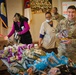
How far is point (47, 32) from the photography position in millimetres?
3826

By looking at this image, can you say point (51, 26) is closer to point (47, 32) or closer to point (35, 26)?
point (47, 32)

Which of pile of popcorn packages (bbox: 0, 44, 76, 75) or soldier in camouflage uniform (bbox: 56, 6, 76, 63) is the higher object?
soldier in camouflage uniform (bbox: 56, 6, 76, 63)

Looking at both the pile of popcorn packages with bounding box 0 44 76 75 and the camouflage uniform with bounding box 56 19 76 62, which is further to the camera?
the camouflage uniform with bounding box 56 19 76 62

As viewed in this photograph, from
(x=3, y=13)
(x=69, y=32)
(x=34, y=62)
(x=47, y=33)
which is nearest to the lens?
(x=34, y=62)

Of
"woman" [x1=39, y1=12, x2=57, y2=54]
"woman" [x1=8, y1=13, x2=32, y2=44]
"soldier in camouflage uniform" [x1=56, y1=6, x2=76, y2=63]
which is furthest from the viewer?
"woman" [x1=39, y1=12, x2=57, y2=54]

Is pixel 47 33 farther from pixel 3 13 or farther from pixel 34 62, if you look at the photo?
pixel 3 13

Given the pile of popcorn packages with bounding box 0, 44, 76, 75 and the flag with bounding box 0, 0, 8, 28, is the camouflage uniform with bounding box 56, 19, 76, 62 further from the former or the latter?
the flag with bounding box 0, 0, 8, 28

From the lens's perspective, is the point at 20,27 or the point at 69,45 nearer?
the point at 69,45

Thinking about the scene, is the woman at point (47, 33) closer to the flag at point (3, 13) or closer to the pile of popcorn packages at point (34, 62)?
the pile of popcorn packages at point (34, 62)

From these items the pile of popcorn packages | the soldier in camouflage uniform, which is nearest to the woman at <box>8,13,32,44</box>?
the pile of popcorn packages

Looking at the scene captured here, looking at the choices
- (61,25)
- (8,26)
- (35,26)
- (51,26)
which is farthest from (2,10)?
(61,25)

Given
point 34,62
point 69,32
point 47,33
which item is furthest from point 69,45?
point 47,33

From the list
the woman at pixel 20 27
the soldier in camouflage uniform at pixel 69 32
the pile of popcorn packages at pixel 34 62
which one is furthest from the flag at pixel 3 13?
the soldier in camouflage uniform at pixel 69 32

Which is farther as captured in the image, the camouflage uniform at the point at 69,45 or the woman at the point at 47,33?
the woman at the point at 47,33
